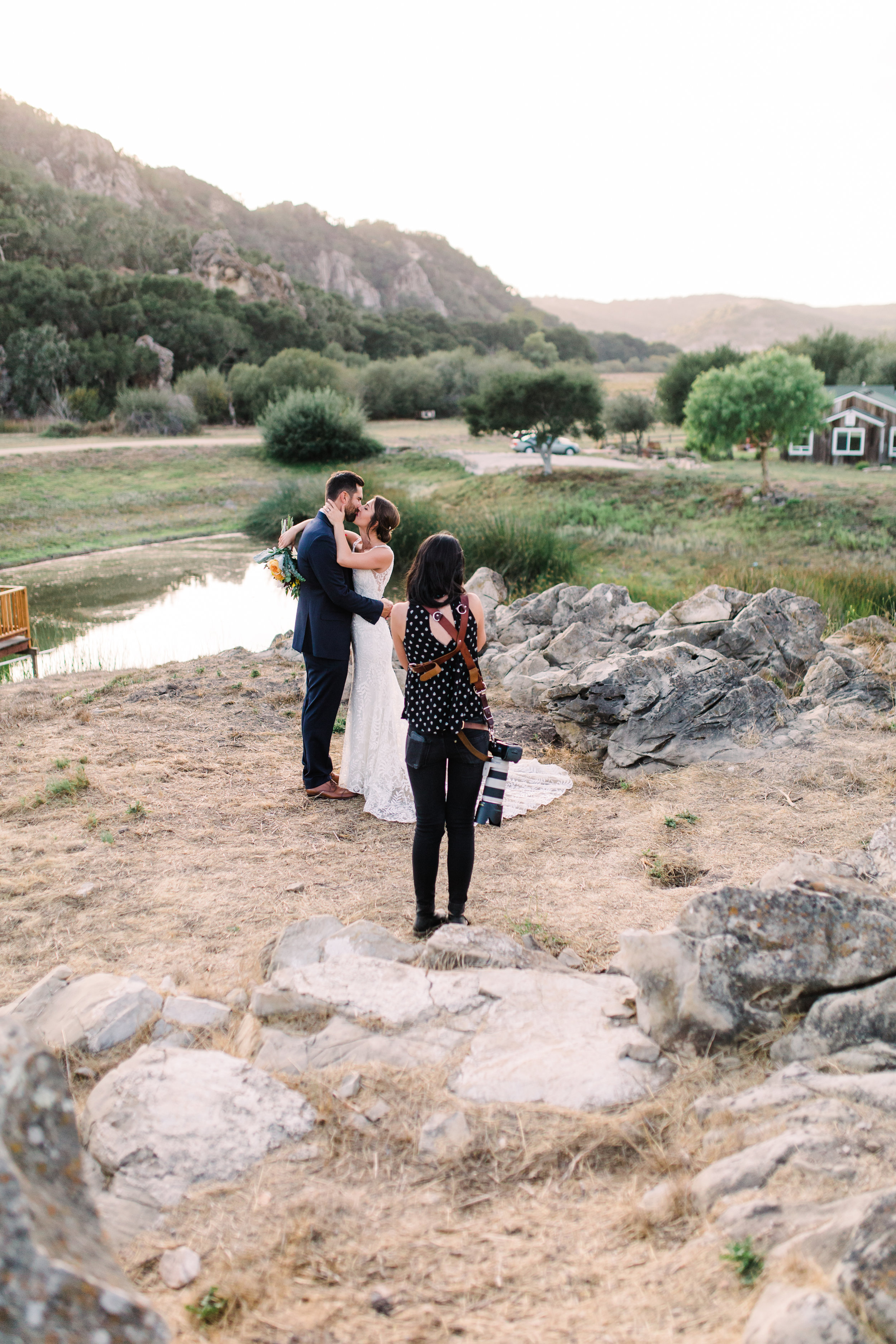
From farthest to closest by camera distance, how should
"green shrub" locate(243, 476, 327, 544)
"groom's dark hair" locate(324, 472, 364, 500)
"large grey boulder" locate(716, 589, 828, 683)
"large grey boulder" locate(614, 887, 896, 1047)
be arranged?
"green shrub" locate(243, 476, 327, 544), "large grey boulder" locate(716, 589, 828, 683), "groom's dark hair" locate(324, 472, 364, 500), "large grey boulder" locate(614, 887, 896, 1047)

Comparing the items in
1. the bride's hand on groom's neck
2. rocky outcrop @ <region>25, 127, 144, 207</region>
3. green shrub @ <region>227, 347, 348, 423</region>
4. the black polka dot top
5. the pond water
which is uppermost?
rocky outcrop @ <region>25, 127, 144, 207</region>

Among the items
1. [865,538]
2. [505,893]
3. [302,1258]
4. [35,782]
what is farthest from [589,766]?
[865,538]

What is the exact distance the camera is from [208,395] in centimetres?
4388

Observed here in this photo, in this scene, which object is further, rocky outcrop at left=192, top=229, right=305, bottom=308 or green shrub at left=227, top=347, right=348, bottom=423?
rocky outcrop at left=192, top=229, right=305, bottom=308

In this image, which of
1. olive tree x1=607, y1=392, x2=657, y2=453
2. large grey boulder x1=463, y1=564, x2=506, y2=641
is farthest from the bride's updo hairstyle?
olive tree x1=607, y1=392, x2=657, y2=453

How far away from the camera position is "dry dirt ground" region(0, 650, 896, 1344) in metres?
2.04

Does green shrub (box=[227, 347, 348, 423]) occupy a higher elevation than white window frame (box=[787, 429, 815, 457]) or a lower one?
higher

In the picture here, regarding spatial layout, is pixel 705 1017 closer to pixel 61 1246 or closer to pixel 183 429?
pixel 61 1246

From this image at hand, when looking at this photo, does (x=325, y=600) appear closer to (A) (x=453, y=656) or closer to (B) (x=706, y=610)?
(A) (x=453, y=656)

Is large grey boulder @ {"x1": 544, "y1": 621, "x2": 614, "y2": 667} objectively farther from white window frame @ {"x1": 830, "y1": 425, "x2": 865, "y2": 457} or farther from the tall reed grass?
white window frame @ {"x1": 830, "y1": 425, "x2": 865, "y2": 457}

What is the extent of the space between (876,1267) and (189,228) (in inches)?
3680

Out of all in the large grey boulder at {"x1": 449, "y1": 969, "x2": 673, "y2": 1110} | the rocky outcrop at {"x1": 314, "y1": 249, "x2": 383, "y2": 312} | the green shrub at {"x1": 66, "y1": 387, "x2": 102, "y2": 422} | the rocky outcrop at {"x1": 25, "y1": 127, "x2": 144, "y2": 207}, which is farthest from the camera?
the rocky outcrop at {"x1": 314, "y1": 249, "x2": 383, "y2": 312}

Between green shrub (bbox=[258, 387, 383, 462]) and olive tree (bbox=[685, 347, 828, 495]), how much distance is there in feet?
Result: 40.8

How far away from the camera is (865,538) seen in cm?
2202
